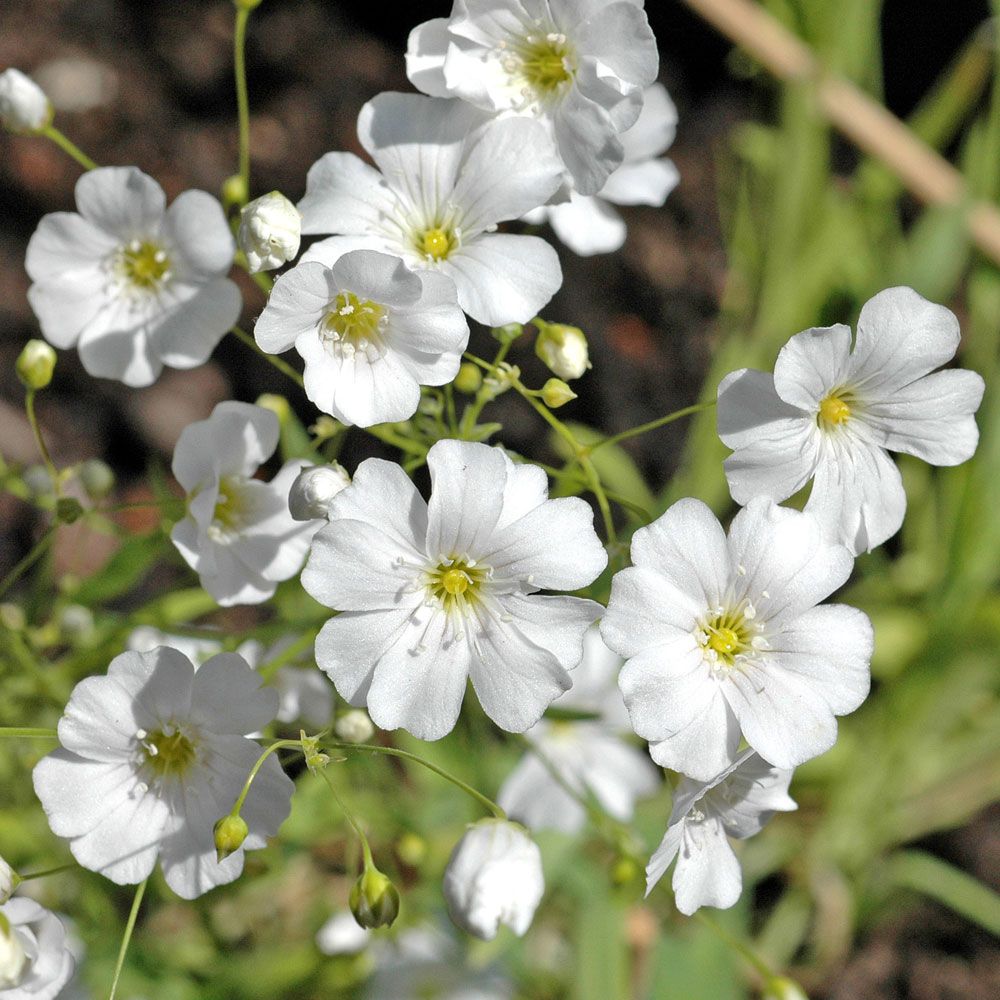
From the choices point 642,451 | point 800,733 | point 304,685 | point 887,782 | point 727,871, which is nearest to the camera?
point 800,733

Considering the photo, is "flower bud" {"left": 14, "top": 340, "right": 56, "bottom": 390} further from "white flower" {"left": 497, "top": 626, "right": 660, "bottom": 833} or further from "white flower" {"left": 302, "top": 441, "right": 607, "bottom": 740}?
"white flower" {"left": 497, "top": 626, "right": 660, "bottom": 833}

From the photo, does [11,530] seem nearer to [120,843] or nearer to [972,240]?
[120,843]

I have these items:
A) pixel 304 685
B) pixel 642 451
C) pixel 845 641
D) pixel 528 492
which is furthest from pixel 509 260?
pixel 642 451

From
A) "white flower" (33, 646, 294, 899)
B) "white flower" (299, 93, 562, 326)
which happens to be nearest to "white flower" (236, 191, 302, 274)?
"white flower" (299, 93, 562, 326)

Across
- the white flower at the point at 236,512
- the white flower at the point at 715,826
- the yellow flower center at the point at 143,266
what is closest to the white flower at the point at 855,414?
the white flower at the point at 715,826

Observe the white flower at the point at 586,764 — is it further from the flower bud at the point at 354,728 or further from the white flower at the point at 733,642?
the white flower at the point at 733,642
